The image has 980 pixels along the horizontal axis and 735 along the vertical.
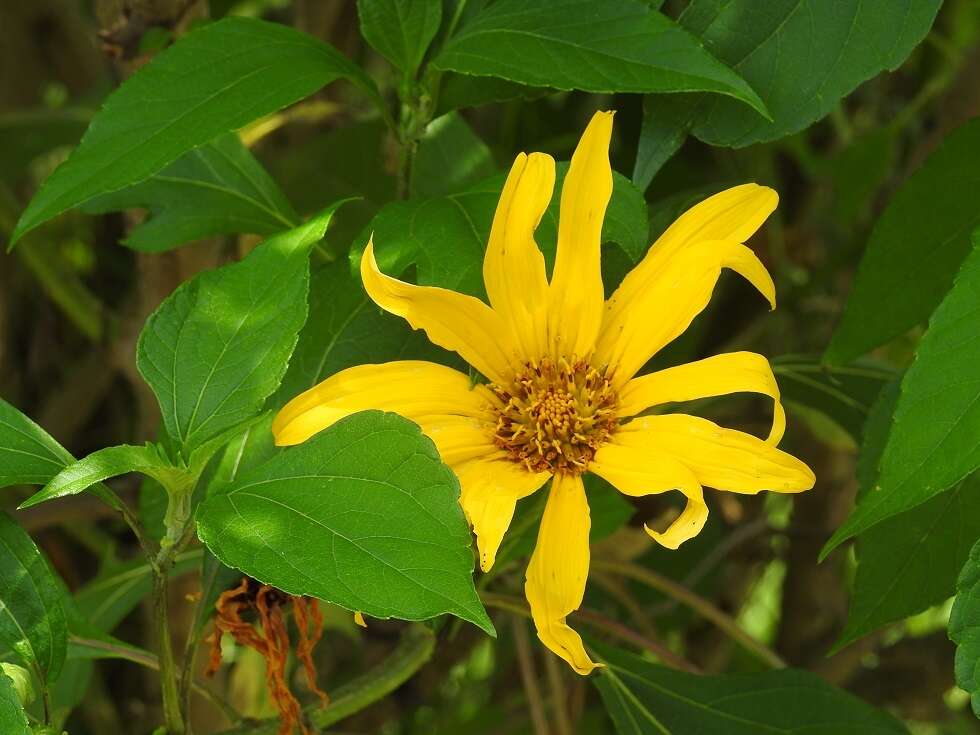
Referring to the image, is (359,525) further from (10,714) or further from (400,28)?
(400,28)

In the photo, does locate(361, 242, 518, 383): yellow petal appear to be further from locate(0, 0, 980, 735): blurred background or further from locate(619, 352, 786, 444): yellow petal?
locate(0, 0, 980, 735): blurred background

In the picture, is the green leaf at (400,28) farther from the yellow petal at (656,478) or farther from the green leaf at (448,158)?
the yellow petal at (656,478)

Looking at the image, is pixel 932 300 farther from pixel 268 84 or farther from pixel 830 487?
pixel 830 487

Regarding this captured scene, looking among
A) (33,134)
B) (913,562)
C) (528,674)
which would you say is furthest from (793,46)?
(33,134)

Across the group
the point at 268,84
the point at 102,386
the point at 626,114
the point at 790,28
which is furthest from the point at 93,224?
the point at 790,28

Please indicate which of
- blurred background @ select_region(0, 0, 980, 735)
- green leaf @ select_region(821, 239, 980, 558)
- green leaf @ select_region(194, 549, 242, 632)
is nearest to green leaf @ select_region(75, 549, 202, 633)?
blurred background @ select_region(0, 0, 980, 735)
